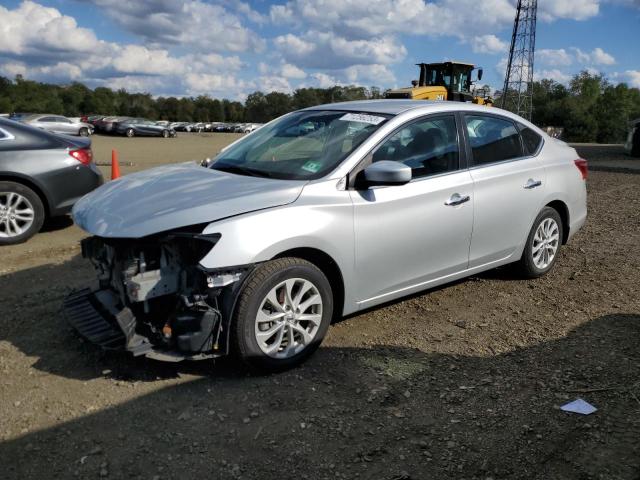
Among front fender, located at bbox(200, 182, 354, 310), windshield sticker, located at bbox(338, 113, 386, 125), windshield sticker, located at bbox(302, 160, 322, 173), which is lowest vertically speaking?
front fender, located at bbox(200, 182, 354, 310)

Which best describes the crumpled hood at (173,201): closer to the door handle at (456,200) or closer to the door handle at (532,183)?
the door handle at (456,200)

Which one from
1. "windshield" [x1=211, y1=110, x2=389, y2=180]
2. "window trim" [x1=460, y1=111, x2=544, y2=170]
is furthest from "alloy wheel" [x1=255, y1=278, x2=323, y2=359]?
"window trim" [x1=460, y1=111, x2=544, y2=170]

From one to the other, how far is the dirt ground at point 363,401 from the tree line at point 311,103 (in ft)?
202

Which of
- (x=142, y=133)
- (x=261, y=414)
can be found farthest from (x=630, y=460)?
(x=142, y=133)

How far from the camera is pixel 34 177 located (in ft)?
22.1

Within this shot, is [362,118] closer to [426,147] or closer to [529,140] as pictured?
[426,147]

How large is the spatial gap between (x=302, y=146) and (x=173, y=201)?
1190mm

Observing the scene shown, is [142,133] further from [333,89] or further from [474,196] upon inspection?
[333,89]

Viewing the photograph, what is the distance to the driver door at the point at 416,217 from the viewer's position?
3998 millimetres

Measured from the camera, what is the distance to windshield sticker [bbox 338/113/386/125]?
14.1 feet

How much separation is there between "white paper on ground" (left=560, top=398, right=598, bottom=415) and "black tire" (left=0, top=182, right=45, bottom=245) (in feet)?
19.9

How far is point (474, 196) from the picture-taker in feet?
15.2

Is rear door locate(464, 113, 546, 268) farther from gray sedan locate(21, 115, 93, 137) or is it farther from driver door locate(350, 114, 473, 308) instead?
gray sedan locate(21, 115, 93, 137)

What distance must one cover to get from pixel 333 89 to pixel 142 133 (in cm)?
4577
